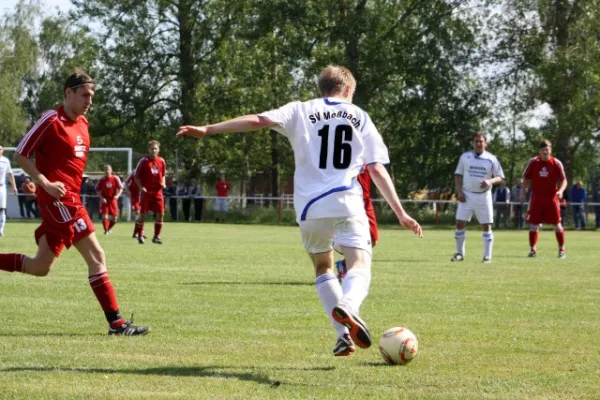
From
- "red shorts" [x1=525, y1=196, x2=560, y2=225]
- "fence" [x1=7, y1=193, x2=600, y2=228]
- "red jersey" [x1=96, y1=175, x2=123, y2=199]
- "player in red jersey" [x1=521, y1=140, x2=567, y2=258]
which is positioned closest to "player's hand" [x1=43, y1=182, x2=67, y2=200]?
"player in red jersey" [x1=521, y1=140, x2=567, y2=258]

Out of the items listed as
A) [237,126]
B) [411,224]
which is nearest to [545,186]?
[411,224]

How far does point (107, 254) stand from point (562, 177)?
866 cm

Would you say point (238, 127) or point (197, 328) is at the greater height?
point (238, 127)

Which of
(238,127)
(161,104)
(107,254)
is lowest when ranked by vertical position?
(107,254)

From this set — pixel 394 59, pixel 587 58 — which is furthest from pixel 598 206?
pixel 394 59

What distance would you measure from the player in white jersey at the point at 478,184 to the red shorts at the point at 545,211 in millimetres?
1898

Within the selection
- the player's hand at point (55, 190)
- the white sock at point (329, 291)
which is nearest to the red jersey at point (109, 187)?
the player's hand at point (55, 190)

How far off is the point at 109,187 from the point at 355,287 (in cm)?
2185

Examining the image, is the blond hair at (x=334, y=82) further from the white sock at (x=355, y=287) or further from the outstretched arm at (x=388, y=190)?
the white sock at (x=355, y=287)

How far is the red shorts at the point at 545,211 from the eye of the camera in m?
20.0

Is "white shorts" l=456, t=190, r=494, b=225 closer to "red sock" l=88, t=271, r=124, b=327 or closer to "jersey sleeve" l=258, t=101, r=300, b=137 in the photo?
"red sock" l=88, t=271, r=124, b=327

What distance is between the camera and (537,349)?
300 inches

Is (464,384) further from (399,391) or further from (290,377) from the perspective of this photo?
(290,377)

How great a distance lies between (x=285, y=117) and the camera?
6.75 meters
